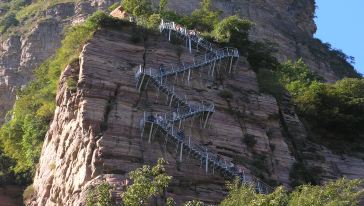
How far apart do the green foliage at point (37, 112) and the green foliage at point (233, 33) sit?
747cm

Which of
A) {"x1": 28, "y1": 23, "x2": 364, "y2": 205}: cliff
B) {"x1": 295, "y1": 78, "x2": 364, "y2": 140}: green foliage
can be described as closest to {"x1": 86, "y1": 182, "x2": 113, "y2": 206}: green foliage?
{"x1": 28, "y1": 23, "x2": 364, "y2": 205}: cliff

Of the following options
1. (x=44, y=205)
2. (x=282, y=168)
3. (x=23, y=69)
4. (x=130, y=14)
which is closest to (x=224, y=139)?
(x=282, y=168)

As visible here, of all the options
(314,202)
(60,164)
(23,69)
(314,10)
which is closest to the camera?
(314,202)

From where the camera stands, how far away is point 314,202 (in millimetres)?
28156

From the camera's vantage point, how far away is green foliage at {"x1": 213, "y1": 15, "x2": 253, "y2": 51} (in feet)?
154

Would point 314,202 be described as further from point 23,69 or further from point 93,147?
point 23,69

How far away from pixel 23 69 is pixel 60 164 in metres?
34.3

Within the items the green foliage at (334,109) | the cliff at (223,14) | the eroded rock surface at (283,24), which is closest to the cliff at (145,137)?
the green foliage at (334,109)

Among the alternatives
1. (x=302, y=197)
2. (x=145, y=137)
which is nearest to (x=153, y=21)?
(x=145, y=137)

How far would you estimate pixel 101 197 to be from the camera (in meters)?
27.5

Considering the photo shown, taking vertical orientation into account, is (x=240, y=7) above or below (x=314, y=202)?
above

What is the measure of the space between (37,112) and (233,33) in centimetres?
1229

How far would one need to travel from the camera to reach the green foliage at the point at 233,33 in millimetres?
46906

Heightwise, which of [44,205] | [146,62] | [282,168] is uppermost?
[146,62]
